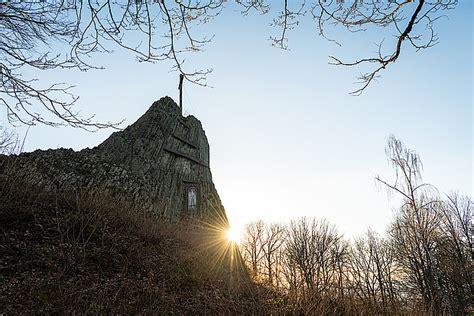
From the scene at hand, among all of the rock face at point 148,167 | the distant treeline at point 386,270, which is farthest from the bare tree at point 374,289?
the rock face at point 148,167

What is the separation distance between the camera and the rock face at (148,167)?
964 centimetres

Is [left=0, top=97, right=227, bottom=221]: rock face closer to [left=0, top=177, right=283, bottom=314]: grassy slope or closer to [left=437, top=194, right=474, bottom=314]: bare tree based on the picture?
[left=0, top=177, right=283, bottom=314]: grassy slope

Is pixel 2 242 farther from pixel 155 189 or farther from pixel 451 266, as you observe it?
pixel 451 266

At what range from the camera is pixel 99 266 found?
5621 mm

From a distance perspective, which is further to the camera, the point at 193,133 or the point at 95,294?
the point at 193,133

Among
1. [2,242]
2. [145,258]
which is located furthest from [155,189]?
[2,242]

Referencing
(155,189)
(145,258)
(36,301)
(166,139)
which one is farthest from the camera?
(166,139)

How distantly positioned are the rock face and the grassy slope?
1701mm

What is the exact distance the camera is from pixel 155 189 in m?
11.8

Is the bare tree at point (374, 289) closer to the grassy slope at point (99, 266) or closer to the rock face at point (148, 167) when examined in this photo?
the grassy slope at point (99, 266)

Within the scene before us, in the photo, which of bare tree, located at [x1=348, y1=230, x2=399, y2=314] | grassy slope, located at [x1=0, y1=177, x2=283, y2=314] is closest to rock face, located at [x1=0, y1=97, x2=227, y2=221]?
grassy slope, located at [x1=0, y1=177, x2=283, y2=314]

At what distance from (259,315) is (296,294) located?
0.78 m

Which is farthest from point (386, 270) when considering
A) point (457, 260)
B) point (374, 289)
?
point (457, 260)

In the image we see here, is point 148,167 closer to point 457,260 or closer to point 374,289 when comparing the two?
point 374,289
